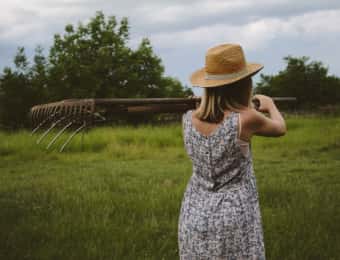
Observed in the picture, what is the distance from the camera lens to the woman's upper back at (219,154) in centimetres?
305

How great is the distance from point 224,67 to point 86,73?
3615cm

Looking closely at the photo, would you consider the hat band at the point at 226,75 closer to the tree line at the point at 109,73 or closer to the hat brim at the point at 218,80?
the hat brim at the point at 218,80

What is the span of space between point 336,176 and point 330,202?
3113mm

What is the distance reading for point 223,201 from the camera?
3137 mm

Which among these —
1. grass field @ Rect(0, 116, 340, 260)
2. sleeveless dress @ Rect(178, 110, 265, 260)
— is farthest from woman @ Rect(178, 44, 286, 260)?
grass field @ Rect(0, 116, 340, 260)

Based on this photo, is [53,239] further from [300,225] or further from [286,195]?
[286,195]

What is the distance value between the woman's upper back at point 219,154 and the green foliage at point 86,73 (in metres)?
27.8

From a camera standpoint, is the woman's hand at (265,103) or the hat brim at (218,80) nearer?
the hat brim at (218,80)

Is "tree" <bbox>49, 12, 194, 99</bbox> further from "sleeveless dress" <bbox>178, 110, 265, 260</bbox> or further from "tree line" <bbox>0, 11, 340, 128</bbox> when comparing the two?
"sleeveless dress" <bbox>178, 110, 265, 260</bbox>

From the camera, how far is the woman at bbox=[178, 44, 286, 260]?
3.04 m

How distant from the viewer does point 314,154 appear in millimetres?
14453

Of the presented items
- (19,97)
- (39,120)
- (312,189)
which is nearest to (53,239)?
(39,120)

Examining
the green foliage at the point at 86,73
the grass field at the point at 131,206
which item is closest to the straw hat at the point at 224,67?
the grass field at the point at 131,206

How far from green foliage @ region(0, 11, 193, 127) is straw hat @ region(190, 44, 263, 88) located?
2782cm
